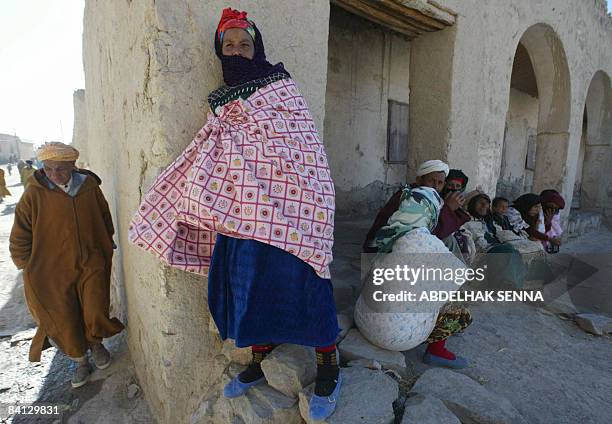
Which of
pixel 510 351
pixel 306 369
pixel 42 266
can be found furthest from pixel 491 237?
pixel 42 266

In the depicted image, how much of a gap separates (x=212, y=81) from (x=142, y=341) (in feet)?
5.53

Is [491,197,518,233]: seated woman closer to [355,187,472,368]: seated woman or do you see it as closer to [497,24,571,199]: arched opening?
[355,187,472,368]: seated woman

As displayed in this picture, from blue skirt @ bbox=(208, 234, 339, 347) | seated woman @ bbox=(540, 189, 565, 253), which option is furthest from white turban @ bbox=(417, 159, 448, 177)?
seated woman @ bbox=(540, 189, 565, 253)

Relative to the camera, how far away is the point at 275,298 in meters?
1.45

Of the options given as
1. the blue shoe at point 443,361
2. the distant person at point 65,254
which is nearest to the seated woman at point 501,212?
the blue shoe at point 443,361

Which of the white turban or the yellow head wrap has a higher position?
the yellow head wrap

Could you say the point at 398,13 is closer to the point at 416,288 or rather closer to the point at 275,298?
the point at 416,288

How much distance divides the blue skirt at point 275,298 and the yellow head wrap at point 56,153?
1.37 meters

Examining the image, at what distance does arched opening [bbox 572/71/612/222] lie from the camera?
273 inches

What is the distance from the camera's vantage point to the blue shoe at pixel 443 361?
6.39 ft

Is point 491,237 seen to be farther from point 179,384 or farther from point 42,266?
point 42,266

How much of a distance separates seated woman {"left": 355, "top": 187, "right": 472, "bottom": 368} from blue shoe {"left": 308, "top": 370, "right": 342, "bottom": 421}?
52 centimetres

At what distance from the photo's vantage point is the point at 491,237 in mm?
3416

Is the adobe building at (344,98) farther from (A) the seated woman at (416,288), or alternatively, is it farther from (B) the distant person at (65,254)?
(A) the seated woman at (416,288)
